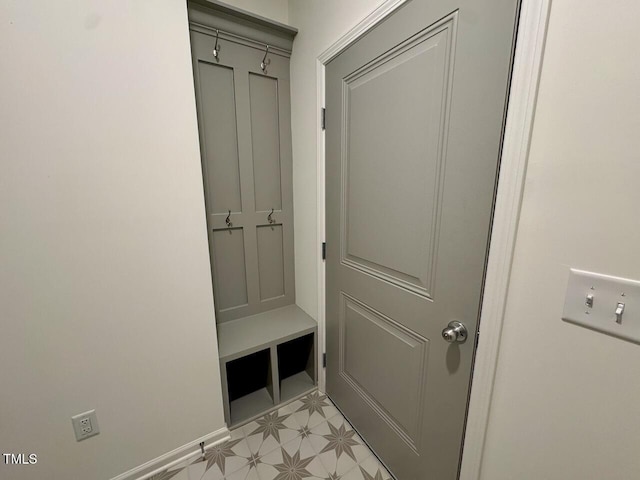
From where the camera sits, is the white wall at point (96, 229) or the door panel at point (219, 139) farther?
the door panel at point (219, 139)

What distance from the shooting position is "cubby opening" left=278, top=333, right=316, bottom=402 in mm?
1704

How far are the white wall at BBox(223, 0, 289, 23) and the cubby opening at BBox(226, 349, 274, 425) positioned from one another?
2.06 meters

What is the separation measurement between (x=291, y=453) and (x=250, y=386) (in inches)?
22.3

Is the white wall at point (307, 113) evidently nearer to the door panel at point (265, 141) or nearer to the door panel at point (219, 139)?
the door panel at point (265, 141)

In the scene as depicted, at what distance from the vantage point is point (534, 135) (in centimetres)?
61

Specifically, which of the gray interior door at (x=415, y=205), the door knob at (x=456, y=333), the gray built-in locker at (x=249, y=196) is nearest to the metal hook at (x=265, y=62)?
the gray built-in locker at (x=249, y=196)

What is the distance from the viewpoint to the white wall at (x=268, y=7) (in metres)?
1.45

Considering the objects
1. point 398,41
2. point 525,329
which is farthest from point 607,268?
point 398,41

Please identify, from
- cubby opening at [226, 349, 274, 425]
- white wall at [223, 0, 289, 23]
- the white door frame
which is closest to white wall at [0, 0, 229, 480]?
cubby opening at [226, 349, 274, 425]

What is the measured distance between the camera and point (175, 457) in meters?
1.29

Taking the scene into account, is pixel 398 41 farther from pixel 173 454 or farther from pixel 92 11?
pixel 173 454

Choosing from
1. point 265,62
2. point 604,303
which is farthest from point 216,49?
point 604,303

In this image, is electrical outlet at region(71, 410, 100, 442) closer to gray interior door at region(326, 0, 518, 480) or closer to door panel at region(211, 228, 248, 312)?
door panel at region(211, 228, 248, 312)

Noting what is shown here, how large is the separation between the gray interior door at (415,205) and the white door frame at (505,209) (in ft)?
0.09
